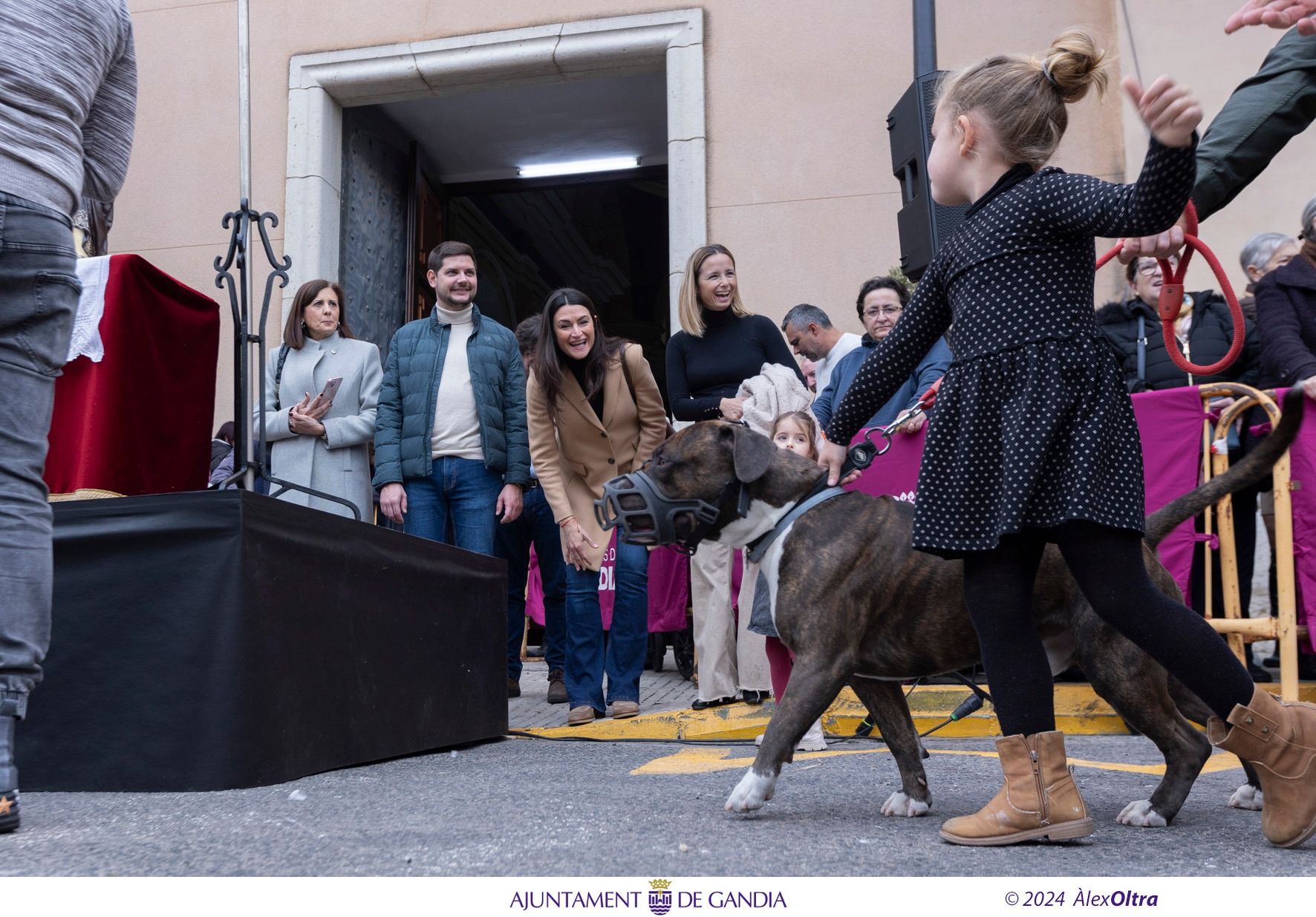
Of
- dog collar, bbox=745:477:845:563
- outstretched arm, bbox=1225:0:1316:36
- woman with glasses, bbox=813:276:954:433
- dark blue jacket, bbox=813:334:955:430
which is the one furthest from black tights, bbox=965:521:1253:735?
dark blue jacket, bbox=813:334:955:430

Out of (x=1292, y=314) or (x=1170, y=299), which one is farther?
(x=1292, y=314)

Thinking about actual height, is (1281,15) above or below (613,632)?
above

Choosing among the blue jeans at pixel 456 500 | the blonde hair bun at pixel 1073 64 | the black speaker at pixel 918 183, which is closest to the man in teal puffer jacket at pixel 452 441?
the blue jeans at pixel 456 500

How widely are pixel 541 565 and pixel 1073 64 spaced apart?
424cm

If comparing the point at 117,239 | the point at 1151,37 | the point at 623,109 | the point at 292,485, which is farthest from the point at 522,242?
the point at 292,485

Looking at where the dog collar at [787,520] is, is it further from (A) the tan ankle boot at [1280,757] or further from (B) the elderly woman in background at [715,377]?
(B) the elderly woman in background at [715,377]

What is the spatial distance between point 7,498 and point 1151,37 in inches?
328

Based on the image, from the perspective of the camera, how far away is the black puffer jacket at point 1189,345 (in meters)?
5.82

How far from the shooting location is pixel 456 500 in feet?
19.4

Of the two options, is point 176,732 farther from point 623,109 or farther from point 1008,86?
point 623,109

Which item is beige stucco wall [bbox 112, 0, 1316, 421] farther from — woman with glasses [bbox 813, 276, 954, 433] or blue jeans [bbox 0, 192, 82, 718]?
blue jeans [bbox 0, 192, 82, 718]

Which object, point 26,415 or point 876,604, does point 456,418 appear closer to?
point 26,415

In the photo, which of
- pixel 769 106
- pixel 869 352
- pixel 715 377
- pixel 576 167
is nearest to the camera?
pixel 869 352

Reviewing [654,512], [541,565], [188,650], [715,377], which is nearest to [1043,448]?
[654,512]
